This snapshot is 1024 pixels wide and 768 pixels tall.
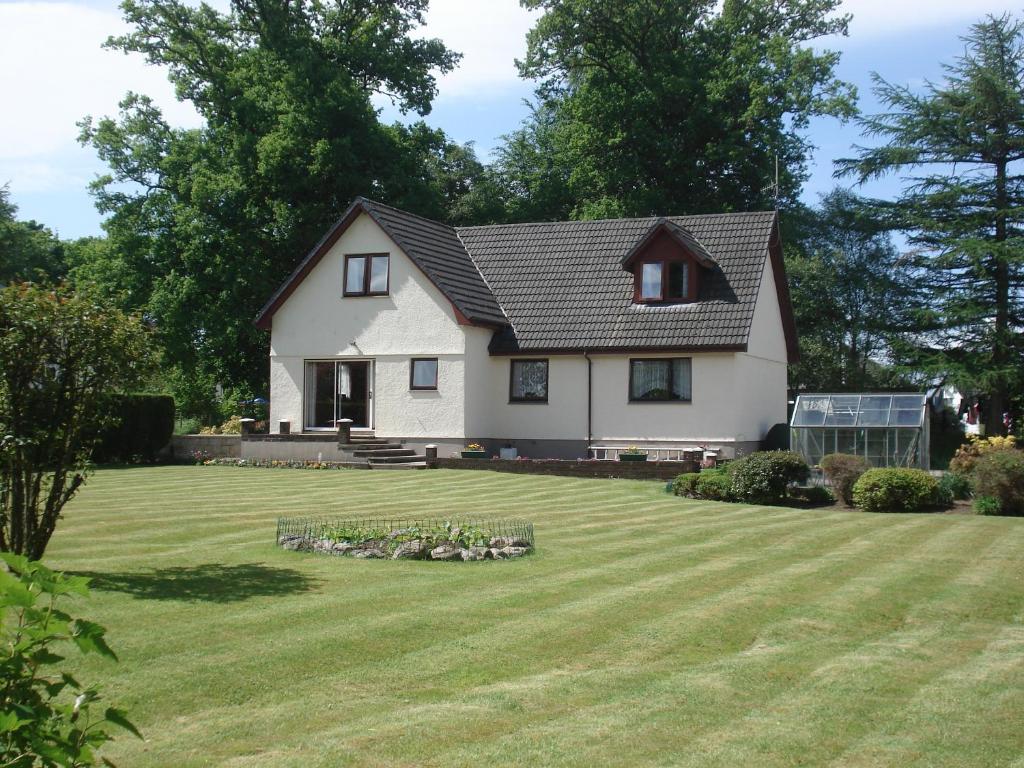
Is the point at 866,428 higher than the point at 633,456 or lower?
higher

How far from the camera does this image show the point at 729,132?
145ft

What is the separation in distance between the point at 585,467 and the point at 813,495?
22.0 ft

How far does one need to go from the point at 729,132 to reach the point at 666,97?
3209 mm

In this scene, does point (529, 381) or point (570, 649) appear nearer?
point (570, 649)

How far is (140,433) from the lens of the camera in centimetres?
3025

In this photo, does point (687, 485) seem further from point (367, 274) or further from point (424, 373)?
point (367, 274)

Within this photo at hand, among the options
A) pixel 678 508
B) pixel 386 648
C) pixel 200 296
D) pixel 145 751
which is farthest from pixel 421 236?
pixel 145 751

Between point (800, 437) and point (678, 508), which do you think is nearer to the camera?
point (678, 508)

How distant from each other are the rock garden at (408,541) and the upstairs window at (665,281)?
17.2 m

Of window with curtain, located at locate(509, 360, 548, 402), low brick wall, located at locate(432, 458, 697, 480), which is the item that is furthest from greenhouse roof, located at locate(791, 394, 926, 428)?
window with curtain, located at locate(509, 360, 548, 402)

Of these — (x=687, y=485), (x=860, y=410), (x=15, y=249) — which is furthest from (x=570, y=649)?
(x=15, y=249)

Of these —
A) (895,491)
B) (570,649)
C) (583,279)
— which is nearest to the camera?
(570,649)

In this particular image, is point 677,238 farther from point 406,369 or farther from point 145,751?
point 145,751

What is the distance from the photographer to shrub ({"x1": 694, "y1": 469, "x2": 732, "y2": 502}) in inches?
846
